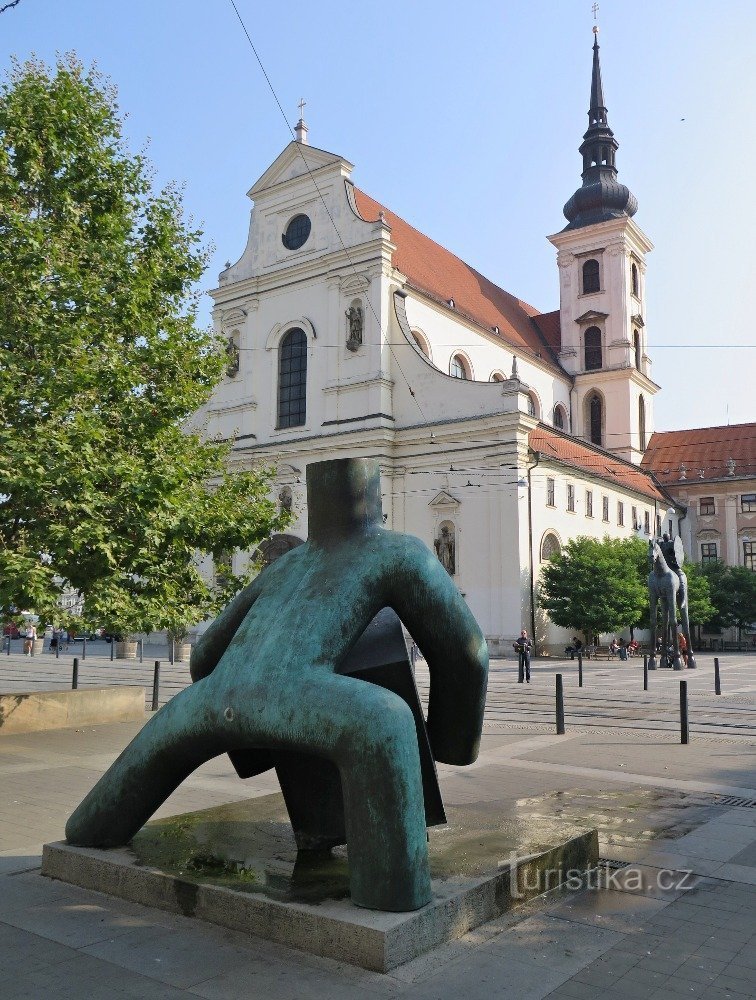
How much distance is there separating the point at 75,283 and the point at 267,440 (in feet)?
98.7

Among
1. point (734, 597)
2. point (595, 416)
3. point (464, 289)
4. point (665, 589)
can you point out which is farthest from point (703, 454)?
point (665, 589)

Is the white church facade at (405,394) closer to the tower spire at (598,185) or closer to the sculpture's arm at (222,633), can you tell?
the tower spire at (598,185)

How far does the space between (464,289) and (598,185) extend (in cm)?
1493

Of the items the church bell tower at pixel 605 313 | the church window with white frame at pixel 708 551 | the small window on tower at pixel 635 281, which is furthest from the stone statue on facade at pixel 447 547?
the small window on tower at pixel 635 281

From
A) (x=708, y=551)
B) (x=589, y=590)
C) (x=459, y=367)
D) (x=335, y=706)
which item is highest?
(x=459, y=367)

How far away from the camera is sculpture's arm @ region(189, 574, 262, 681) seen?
4.91 metres

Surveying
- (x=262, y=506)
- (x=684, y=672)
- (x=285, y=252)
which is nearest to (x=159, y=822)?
(x=262, y=506)

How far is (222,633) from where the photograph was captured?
16.4ft

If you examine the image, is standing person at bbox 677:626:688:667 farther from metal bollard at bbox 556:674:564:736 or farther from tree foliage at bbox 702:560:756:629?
metal bollard at bbox 556:674:564:736

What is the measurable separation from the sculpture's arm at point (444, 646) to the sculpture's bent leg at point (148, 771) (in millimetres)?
1139

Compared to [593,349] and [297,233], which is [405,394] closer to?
[297,233]

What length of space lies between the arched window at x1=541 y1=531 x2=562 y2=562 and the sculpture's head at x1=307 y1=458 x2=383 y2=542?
107 feet

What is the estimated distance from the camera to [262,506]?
1234 cm

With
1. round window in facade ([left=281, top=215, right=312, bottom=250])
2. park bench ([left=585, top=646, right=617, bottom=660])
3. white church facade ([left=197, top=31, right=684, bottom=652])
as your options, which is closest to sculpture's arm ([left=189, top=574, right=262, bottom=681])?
white church facade ([left=197, top=31, right=684, bottom=652])
